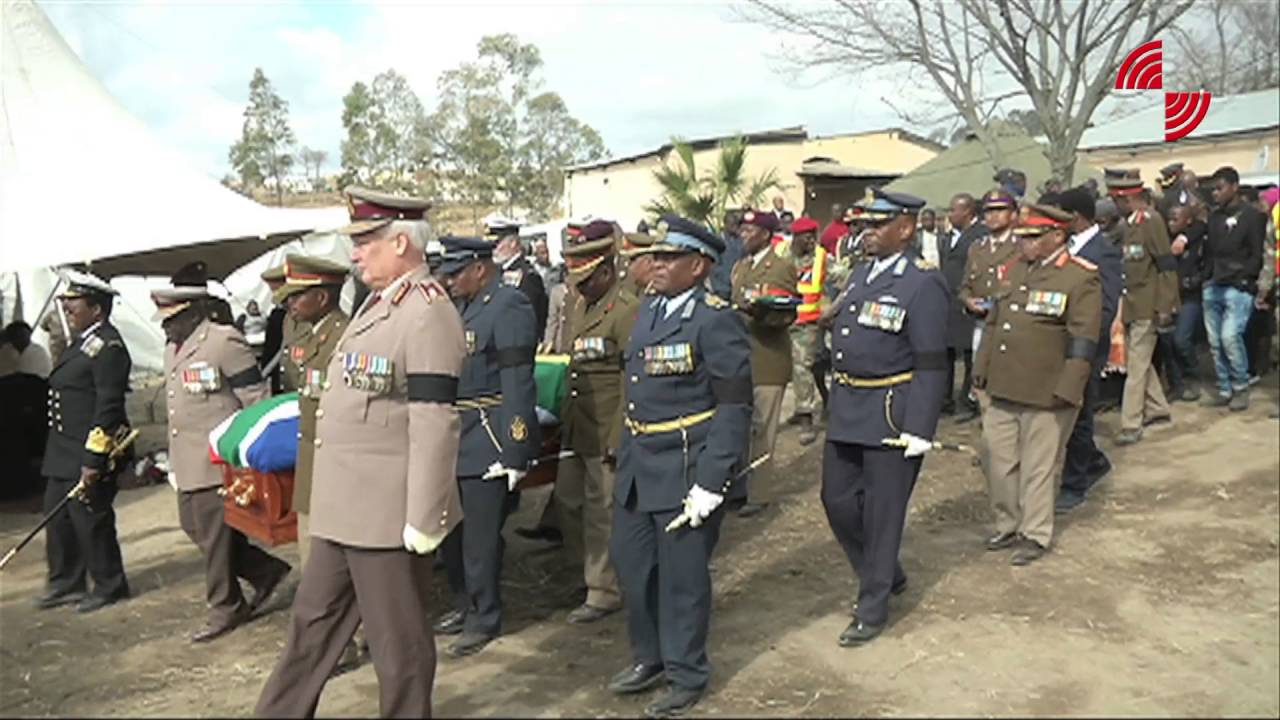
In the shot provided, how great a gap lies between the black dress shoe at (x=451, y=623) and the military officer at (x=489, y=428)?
0.12 metres

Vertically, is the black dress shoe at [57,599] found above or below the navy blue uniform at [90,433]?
below

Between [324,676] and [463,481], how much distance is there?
5.13 ft

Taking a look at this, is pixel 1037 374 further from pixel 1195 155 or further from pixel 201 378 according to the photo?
pixel 1195 155

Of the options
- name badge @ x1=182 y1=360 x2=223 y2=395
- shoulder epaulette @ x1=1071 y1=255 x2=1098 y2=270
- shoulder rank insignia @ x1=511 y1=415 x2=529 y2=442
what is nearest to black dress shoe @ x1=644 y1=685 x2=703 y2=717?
shoulder rank insignia @ x1=511 y1=415 x2=529 y2=442

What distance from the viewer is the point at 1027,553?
633 cm

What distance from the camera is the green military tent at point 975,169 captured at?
54.7 feet

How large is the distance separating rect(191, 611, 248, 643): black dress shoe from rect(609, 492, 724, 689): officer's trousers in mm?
2433

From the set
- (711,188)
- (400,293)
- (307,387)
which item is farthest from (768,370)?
(711,188)

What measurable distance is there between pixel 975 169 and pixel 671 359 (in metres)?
14.6

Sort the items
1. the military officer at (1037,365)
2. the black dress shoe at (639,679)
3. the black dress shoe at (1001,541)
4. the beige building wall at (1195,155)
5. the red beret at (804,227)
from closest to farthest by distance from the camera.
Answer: the black dress shoe at (639,679) < the military officer at (1037,365) < the black dress shoe at (1001,541) < the red beret at (804,227) < the beige building wall at (1195,155)

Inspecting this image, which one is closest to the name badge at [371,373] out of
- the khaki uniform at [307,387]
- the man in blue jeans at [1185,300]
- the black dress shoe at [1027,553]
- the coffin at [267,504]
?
the khaki uniform at [307,387]

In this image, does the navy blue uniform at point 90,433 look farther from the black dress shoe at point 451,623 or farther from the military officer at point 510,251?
the military officer at point 510,251

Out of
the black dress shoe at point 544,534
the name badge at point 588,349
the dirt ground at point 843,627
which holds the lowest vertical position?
the dirt ground at point 843,627

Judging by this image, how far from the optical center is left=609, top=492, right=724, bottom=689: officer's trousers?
4422 mm
